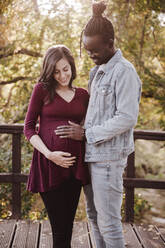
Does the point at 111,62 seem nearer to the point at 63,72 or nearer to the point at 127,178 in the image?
the point at 63,72

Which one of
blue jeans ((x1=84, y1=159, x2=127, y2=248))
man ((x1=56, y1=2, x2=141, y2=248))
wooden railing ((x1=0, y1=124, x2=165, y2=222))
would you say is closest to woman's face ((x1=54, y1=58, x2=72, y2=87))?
man ((x1=56, y1=2, x2=141, y2=248))

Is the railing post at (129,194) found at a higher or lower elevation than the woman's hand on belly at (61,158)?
lower

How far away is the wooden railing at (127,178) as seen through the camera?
11.2 feet

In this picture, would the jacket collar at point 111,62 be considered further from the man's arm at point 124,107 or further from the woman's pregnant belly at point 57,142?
the woman's pregnant belly at point 57,142

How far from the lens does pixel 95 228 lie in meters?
2.37

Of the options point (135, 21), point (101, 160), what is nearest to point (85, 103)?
point (101, 160)

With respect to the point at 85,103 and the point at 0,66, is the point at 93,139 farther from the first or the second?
the point at 0,66

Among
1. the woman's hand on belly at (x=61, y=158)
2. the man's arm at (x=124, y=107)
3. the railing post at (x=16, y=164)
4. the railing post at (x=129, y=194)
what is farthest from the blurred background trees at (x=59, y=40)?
the man's arm at (x=124, y=107)

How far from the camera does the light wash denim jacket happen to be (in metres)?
1.94

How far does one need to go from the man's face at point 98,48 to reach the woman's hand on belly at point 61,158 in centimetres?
58

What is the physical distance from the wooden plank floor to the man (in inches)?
40.6

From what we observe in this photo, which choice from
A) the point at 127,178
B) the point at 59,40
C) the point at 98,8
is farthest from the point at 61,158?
the point at 59,40

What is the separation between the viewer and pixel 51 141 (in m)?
2.16

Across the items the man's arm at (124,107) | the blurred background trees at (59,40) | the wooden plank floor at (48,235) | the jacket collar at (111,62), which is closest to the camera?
the man's arm at (124,107)
